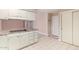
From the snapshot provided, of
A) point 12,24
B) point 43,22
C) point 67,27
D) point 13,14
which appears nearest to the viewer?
point 43,22

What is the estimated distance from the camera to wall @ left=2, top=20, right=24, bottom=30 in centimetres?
264

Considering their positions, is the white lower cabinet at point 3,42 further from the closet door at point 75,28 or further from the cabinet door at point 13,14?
the closet door at point 75,28

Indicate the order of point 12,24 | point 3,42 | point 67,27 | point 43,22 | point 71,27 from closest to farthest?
point 43,22 < point 3,42 < point 12,24 < point 67,27 < point 71,27

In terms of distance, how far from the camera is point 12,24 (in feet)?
9.44

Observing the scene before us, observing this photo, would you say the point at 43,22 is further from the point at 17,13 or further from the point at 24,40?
the point at 24,40

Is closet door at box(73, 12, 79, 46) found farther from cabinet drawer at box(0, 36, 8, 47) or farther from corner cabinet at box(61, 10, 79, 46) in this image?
cabinet drawer at box(0, 36, 8, 47)

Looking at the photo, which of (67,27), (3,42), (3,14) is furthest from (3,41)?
(67,27)

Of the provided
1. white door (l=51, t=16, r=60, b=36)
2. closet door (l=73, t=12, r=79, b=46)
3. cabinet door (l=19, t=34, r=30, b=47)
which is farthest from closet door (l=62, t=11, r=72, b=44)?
cabinet door (l=19, t=34, r=30, b=47)

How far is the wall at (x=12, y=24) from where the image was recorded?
2638mm

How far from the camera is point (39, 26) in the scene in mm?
2633

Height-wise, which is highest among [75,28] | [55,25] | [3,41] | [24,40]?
[55,25]
